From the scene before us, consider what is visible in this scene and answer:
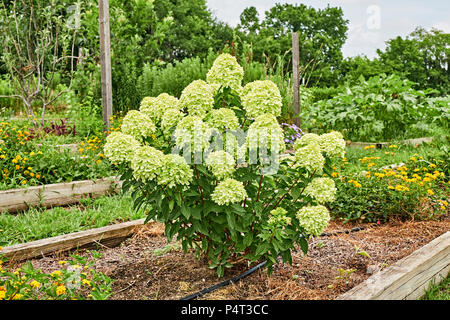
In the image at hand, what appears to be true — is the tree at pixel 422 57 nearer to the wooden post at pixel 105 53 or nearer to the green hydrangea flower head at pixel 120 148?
the wooden post at pixel 105 53

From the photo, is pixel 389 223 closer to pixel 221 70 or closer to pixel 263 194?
pixel 263 194

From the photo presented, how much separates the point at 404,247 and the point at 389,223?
0.63 meters

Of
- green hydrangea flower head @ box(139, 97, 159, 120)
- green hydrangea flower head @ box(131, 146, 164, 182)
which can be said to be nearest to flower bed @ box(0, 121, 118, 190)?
green hydrangea flower head @ box(139, 97, 159, 120)

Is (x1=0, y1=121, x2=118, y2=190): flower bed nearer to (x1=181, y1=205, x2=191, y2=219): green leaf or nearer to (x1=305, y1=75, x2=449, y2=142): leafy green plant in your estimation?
(x1=181, y1=205, x2=191, y2=219): green leaf

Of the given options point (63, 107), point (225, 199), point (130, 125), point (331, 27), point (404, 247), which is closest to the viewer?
point (225, 199)

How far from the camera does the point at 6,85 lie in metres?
10.9

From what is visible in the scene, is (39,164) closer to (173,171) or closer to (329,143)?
(173,171)

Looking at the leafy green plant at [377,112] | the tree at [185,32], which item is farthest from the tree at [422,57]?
the leafy green plant at [377,112]

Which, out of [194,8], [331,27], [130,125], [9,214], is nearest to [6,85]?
[9,214]

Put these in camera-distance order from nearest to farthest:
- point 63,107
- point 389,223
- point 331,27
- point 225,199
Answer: point 225,199 < point 389,223 < point 63,107 < point 331,27

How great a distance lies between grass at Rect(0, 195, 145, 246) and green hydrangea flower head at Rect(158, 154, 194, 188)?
1.65 metres

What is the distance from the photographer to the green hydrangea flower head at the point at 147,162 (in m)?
1.98

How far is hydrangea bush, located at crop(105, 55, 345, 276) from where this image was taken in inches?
80.6
